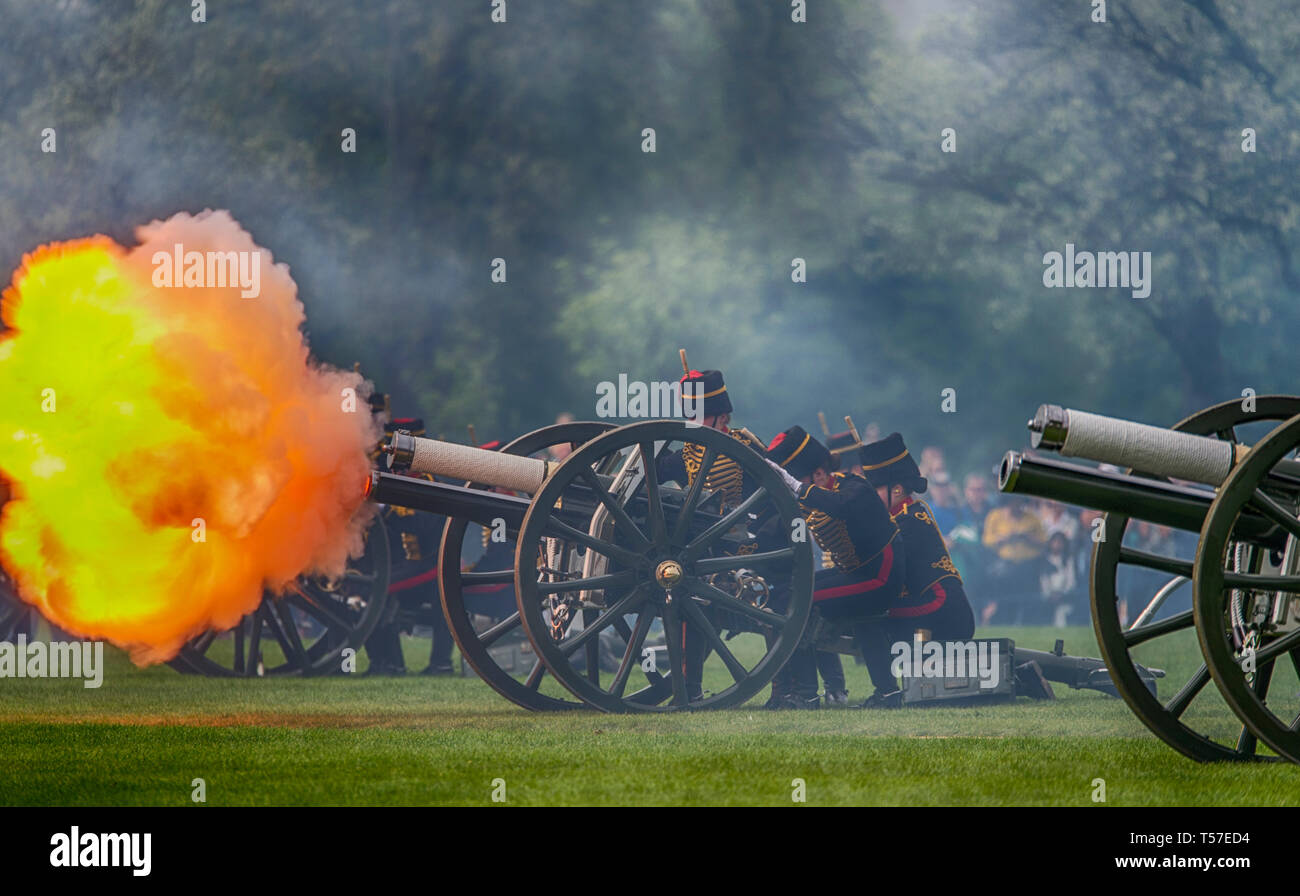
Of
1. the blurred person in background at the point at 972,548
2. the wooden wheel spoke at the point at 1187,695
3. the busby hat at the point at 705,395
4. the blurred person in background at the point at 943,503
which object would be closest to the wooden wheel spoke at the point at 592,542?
the busby hat at the point at 705,395

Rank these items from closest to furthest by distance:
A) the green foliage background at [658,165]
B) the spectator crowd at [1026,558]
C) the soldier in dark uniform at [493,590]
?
the soldier in dark uniform at [493,590] → the spectator crowd at [1026,558] → the green foliage background at [658,165]

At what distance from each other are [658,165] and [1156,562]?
36.1ft

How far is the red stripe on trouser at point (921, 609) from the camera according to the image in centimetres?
828

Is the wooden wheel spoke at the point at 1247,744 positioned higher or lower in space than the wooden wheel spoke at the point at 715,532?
lower

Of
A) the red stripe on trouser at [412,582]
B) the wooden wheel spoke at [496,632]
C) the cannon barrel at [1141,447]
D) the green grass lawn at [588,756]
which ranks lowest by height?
the green grass lawn at [588,756]

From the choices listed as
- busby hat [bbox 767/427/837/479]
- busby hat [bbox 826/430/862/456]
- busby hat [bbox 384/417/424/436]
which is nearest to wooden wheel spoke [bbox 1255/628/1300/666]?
busby hat [bbox 767/427/837/479]

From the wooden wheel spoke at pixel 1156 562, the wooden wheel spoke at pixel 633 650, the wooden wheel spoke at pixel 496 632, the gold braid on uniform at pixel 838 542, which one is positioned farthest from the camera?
the gold braid on uniform at pixel 838 542

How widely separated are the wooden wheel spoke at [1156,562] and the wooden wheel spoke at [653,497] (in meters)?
2.28

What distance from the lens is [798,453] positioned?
827cm

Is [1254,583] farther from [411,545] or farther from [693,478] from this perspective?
[411,545]

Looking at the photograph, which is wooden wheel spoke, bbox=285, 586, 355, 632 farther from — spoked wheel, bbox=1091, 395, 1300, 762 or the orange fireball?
spoked wheel, bbox=1091, 395, 1300, 762

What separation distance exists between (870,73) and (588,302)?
3433 mm

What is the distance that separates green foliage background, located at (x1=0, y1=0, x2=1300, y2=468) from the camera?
1538 centimetres

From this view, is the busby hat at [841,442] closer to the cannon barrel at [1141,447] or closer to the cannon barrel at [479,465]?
the cannon barrel at [479,465]
